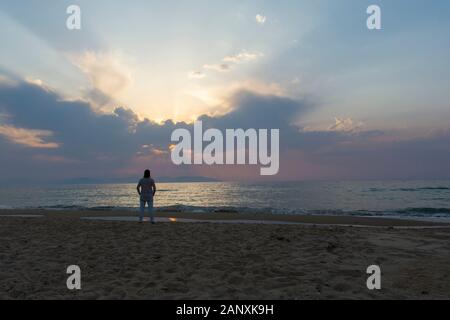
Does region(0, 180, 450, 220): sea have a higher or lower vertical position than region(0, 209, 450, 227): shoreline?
lower

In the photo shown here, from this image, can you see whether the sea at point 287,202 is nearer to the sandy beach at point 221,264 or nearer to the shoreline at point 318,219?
the shoreline at point 318,219

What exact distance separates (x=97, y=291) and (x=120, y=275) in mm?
863

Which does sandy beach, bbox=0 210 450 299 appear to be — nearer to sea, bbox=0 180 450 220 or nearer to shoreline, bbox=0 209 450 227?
shoreline, bbox=0 209 450 227

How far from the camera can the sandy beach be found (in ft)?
17.6

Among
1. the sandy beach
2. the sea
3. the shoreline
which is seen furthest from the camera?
the sea

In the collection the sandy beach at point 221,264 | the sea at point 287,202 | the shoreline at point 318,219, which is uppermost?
the sandy beach at point 221,264

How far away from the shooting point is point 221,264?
7000 mm

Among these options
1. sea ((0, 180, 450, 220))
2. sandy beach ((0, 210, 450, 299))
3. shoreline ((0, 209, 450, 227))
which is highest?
sandy beach ((0, 210, 450, 299))

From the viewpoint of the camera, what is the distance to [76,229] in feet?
39.1

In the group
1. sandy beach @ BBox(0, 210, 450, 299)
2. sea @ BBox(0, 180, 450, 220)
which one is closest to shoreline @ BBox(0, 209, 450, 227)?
sea @ BBox(0, 180, 450, 220)

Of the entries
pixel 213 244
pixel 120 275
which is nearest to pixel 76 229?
pixel 213 244

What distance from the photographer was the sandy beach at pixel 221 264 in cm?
536

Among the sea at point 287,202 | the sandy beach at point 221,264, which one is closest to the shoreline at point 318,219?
the sea at point 287,202

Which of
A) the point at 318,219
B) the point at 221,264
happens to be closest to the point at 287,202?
the point at 318,219
